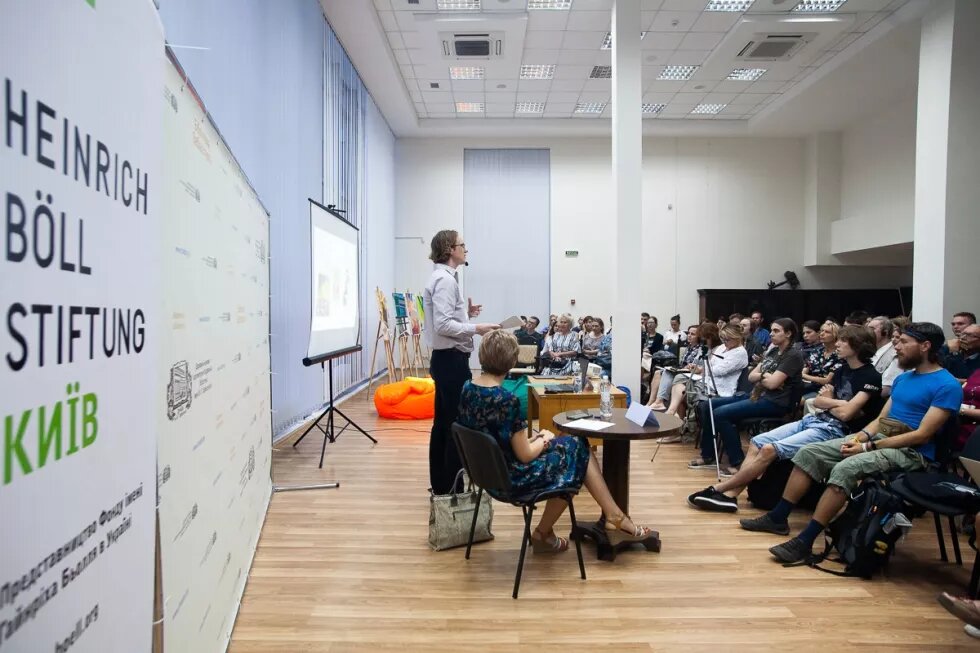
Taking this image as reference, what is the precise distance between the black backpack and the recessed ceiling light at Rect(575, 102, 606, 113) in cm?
958

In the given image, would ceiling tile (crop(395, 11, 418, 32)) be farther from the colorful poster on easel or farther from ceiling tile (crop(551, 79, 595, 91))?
the colorful poster on easel

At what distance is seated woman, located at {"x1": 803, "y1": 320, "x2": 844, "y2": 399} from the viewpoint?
14.4ft

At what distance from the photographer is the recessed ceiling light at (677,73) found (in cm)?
926

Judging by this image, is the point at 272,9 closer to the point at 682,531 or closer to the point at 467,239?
the point at 682,531

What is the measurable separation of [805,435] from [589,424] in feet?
4.77

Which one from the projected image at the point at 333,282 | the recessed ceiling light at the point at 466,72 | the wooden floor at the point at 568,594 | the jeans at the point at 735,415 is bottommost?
the wooden floor at the point at 568,594

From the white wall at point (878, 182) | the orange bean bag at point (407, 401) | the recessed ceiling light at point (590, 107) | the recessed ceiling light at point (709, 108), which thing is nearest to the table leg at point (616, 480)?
the orange bean bag at point (407, 401)

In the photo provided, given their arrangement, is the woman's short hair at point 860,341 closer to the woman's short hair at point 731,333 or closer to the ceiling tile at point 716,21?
the woman's short hair at point 731,333

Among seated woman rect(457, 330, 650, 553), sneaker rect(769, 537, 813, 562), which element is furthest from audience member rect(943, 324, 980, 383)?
seated woman rect(457, 330, 650, 553)

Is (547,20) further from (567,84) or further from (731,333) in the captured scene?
(731,333)

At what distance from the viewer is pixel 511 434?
265 cm

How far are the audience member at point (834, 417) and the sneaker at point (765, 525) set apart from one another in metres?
0.29

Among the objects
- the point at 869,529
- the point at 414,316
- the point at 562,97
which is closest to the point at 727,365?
the point at 869,529

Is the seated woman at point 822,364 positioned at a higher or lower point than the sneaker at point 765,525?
higher
